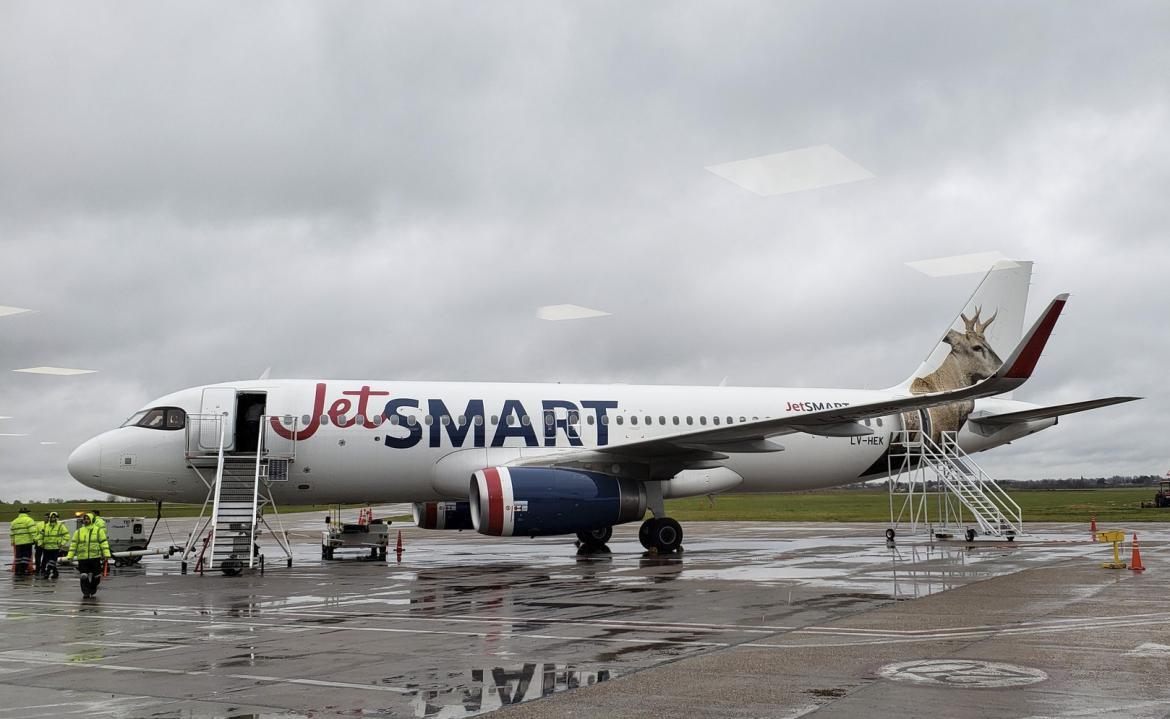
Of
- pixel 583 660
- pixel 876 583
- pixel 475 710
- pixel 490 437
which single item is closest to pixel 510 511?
pixel 490 437

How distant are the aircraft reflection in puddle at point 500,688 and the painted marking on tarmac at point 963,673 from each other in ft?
7.77

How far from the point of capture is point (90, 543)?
50.4 feet

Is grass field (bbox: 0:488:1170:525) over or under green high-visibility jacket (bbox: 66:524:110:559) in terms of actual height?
under

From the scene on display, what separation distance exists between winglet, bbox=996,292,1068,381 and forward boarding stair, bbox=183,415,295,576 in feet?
47.9

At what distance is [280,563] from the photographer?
21906 mm

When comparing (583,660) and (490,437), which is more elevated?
(490,437)

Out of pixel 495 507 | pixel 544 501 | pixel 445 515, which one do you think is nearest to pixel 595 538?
pixel 445 515

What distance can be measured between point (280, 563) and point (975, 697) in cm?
1779


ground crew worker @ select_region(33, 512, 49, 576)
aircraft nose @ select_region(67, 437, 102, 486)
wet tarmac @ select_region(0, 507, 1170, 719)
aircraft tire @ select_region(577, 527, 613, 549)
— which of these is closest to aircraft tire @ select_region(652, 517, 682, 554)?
aircraft tire @ select_region(577, 527, 613, 549)

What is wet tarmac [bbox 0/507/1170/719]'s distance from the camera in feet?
23.1

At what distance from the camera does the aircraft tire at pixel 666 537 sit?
2255cm

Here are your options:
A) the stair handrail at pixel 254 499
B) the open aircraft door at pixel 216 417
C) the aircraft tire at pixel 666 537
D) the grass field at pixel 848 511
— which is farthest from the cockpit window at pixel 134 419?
the grass field at pixel 848 511

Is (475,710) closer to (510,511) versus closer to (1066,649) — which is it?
(1066,649)

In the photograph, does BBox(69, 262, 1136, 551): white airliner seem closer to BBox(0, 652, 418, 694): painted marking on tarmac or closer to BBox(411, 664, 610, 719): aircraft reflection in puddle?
BBox(0, 652, 418, 694): painted marking on tarmac
